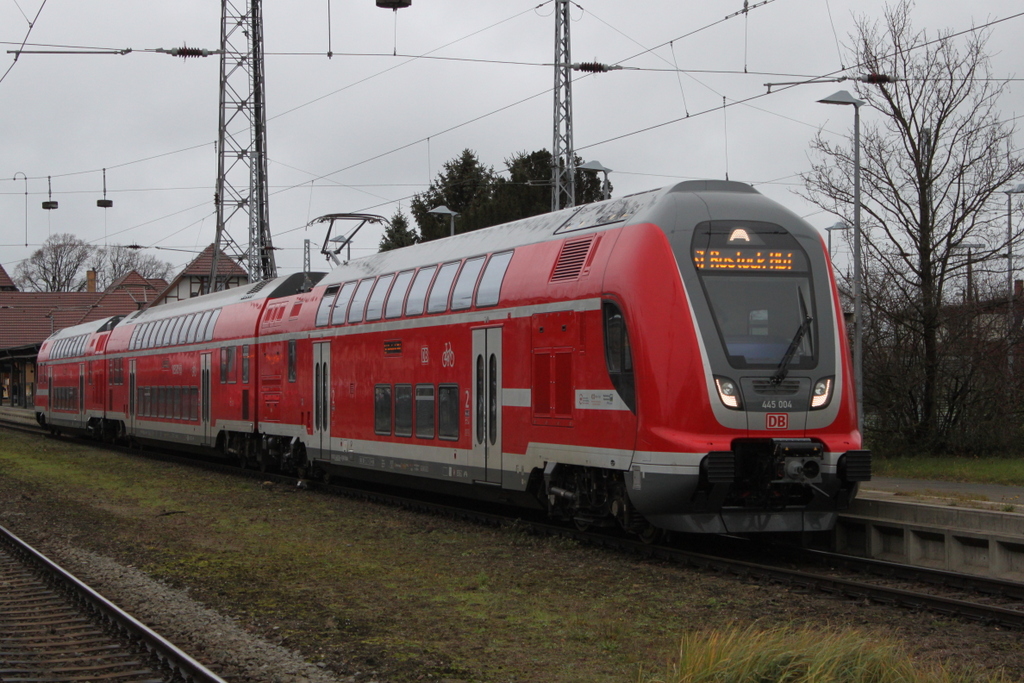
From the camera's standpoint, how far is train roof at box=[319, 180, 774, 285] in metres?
12.3

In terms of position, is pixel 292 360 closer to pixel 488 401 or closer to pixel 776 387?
pixel 488 401

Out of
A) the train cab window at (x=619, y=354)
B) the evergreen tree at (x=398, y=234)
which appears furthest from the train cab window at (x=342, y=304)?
the evergreen tree at (x=398, y=234)

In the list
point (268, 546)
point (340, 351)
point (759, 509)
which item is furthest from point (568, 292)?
point (340, 351)

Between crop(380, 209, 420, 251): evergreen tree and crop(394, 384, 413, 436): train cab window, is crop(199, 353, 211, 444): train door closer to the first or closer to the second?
crop(394, 384, 413, 436): train cab window

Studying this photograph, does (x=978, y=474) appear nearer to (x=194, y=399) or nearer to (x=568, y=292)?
(x=568, y=292)

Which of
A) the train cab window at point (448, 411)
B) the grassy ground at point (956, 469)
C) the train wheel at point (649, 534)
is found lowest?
the grassy ground at point (956, 469)

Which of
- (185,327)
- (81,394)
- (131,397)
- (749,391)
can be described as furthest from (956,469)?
(81,394)

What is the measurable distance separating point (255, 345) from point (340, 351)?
445 centimetres

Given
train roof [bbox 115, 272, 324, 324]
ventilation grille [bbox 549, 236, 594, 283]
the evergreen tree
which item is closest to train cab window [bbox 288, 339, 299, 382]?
train roof [bbox 115, 272, 324, 324]

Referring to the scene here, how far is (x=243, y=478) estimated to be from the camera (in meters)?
22.8

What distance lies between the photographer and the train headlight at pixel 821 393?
11.5 metres

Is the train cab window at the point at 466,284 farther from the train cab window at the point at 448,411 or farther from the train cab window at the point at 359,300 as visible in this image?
the train cab window at the point at 359,300

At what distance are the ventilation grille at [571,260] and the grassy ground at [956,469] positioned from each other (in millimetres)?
10560

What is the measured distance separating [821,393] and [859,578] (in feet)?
5.98
